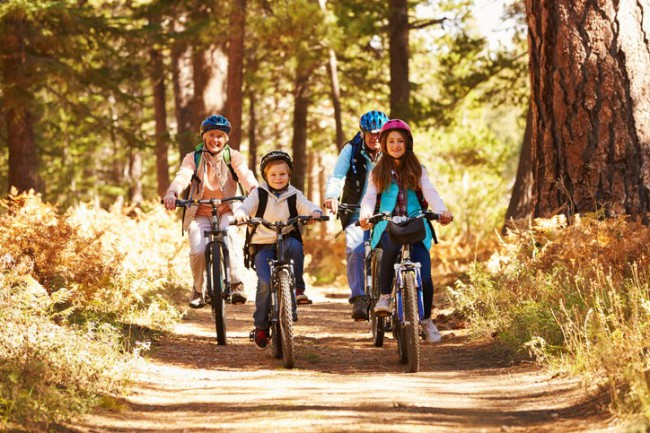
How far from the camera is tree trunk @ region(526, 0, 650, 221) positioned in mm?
10250

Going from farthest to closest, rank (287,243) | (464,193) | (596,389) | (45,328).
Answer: (464,193), (287,243), (45,328), (596,389)

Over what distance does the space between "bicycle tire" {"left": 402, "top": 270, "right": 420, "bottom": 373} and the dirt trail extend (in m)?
0.20

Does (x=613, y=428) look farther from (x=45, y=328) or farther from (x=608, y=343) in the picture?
(x=45, y=328)

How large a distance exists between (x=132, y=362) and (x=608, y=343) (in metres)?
3.68

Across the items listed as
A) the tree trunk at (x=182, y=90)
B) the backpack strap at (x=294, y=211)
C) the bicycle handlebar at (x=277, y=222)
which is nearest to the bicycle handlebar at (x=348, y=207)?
the backpack strap at (x=294, y=211)

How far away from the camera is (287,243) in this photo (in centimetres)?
905

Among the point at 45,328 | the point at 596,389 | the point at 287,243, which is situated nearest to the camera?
the point at 596,389

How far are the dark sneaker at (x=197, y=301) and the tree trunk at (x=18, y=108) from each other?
10133mm

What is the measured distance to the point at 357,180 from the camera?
10391mm

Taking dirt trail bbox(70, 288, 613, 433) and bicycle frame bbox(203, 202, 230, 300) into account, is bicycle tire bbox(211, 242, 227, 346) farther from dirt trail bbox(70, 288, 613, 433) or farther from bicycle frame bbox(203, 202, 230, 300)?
dirt trail bbox(70, 288, 613, 433)

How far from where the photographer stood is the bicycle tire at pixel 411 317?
26.0 feet

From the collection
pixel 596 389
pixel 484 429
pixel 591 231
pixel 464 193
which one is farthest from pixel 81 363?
pixel 464 193

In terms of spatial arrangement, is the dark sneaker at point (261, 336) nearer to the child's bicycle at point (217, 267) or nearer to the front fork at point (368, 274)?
the child's bicycle at point (217, 267)

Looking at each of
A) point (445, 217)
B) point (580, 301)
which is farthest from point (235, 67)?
point (580, 301)
